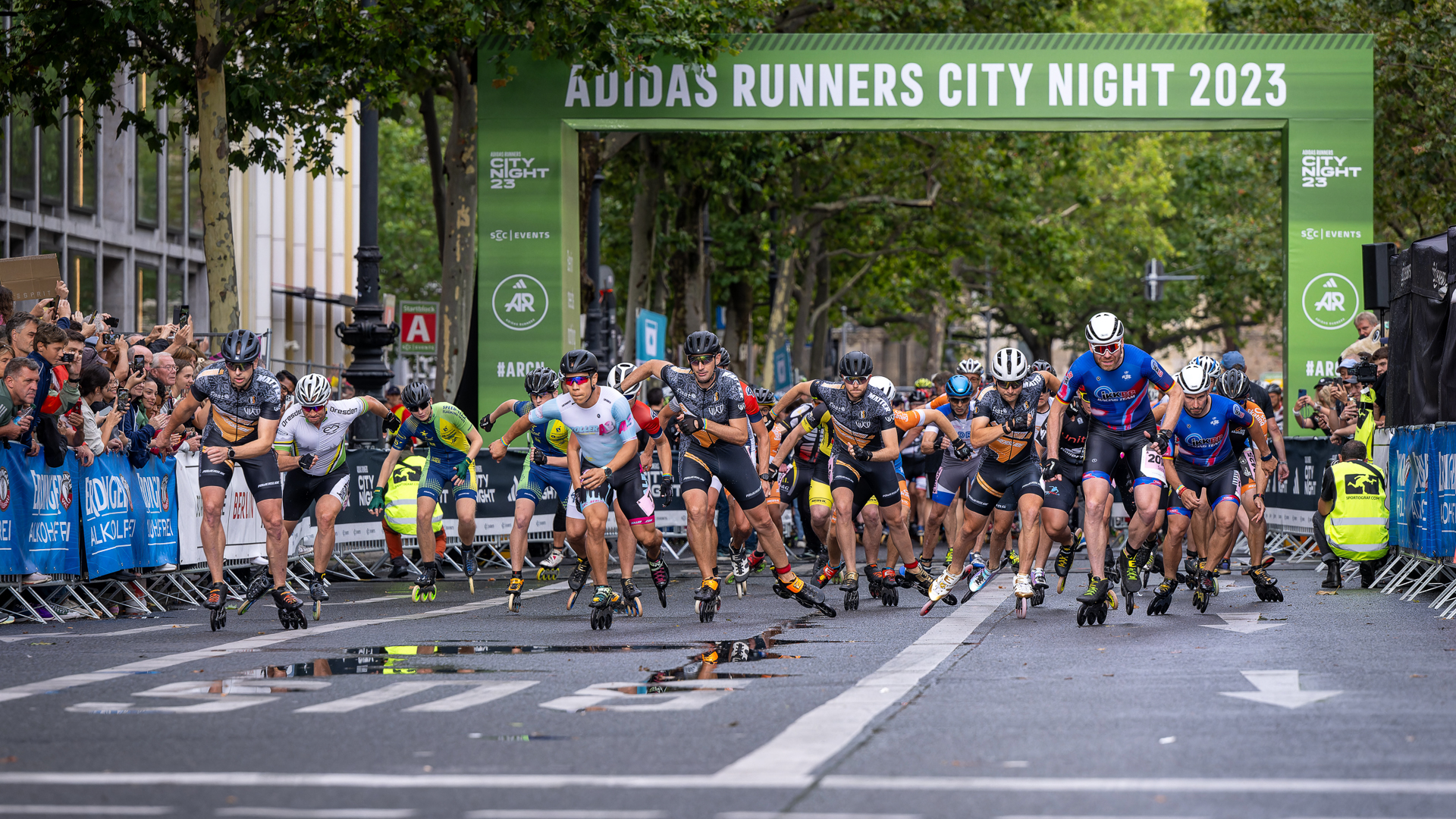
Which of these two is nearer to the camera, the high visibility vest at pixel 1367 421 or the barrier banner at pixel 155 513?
the barrier banner at pixel 155 513

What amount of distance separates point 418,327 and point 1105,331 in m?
13.7

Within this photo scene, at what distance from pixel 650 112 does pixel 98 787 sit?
55.8ft

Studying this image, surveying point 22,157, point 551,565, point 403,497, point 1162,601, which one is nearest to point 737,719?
point 1162,601

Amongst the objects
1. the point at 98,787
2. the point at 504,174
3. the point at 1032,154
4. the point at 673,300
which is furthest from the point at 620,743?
the point at 1032,154

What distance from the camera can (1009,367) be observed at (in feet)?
47.7

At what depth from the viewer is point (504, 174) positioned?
2342 cm

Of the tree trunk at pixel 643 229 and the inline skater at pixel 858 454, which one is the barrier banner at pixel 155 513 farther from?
the tree trunk at pixel 643 229

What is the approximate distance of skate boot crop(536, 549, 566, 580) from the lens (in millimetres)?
18391

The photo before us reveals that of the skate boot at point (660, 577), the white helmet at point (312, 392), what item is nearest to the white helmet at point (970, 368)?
the skate boot at point (660, 577)

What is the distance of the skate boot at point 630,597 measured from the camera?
14023mm

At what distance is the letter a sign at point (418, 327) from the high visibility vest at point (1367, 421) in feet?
37.9

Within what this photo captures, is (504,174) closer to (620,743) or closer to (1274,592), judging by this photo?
(1274,592)

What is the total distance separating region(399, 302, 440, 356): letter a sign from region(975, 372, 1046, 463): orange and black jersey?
12192 mm

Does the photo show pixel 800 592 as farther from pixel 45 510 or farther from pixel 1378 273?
pixel 1378 273
